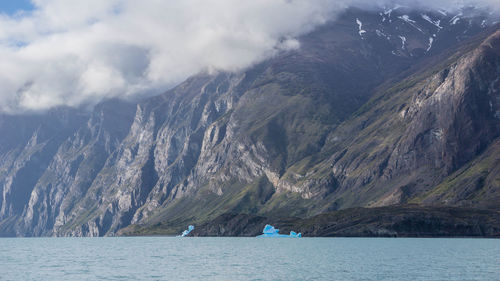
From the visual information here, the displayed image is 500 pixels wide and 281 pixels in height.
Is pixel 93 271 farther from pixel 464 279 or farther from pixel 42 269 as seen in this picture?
pixel 464 279

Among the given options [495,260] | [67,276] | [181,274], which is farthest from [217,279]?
[495,260]

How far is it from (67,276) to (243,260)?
5259 cm

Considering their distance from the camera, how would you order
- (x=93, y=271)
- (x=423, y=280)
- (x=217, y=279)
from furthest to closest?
(x=93, y=271), (x=217, y=279), (x=423, y=280)

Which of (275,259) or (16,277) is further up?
(16,277)

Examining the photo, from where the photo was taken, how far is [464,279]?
351 ft

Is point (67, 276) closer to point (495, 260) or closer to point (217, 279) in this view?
point (217, 279)

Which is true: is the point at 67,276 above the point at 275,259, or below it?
above

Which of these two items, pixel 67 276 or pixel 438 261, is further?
pixel 438 261

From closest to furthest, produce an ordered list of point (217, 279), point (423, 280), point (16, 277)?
1. point (423, 280)
2. point (217, 279)
3. point (16, 277)

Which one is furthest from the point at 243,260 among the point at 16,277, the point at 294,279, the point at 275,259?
the point at 16,277

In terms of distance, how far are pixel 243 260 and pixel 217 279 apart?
1788 inches

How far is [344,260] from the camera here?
152 m

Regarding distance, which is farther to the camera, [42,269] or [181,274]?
[42,269]

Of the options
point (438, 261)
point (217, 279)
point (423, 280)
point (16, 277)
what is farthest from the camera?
point (438, 261)
